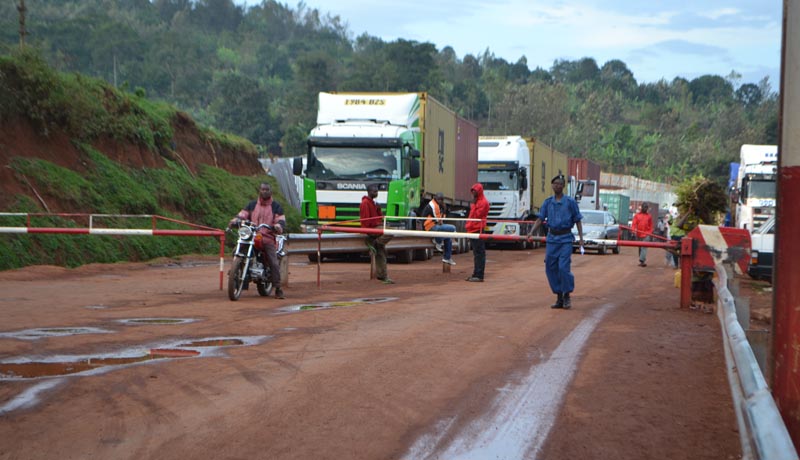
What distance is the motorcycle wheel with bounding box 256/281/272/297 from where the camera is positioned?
48.3 ft

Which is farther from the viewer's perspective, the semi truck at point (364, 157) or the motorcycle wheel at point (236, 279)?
the semi truck at point (364, 157)

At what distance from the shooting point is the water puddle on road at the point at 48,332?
9664 mm

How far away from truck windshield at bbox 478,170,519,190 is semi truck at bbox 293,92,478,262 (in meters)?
9.28

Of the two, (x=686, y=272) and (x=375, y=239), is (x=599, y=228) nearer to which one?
(x=375, y=239)

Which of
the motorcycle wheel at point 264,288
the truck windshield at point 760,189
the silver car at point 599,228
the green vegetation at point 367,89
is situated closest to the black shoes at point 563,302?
the motorcycle wheel at point 264,288

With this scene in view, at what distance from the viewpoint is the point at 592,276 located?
2184cm

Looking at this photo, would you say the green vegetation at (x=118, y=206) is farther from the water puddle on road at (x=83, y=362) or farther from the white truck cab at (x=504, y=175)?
the water puddle on road at (x=83, y=362)

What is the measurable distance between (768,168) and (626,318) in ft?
61.3

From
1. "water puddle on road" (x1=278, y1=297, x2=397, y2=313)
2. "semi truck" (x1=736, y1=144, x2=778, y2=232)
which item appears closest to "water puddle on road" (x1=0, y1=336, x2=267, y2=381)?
"water puddle on road" (x1=278, y1=297, x2=397, y2=313)

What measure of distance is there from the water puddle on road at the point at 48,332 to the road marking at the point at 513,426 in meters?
4.77

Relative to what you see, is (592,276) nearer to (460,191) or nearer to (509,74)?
(460,191)

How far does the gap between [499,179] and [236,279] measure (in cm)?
2314

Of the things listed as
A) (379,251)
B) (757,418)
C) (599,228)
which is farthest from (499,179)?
(757,418)

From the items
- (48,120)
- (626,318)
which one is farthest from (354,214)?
(626,318)
